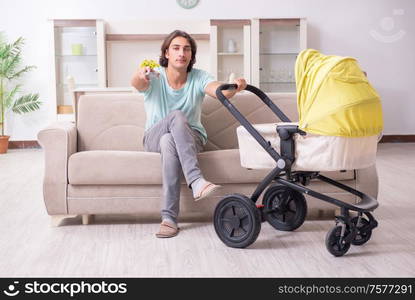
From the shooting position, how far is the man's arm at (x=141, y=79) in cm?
315

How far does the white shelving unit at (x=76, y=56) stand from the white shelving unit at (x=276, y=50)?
184 centimetres

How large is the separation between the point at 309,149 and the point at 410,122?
5.70m

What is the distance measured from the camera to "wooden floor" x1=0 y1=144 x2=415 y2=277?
8.18 feet

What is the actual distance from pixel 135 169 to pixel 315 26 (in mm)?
5002

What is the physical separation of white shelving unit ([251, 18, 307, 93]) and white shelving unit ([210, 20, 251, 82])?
85 mm

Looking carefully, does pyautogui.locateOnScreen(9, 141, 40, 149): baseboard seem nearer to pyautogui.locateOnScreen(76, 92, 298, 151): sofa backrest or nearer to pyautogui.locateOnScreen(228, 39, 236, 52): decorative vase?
pyautogui.locateOnScreen(228, 39, 236, 52): decorative vase

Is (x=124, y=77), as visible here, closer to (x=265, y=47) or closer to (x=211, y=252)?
(x=265, y=47)

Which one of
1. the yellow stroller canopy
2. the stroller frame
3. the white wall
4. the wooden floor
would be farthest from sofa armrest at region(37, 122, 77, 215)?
the white wall

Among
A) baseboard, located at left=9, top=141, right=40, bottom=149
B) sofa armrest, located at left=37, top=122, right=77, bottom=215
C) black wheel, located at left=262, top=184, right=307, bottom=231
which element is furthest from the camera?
baseboard, located at left=9, top=141, right=40, bottom=149

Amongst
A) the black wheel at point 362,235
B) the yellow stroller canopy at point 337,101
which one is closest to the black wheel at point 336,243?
the black wheel at point 362,235

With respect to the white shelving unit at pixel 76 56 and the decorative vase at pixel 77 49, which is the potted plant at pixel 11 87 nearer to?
the white shelving unit at pixel 76 56

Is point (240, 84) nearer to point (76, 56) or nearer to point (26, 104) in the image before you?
point (76, 56)

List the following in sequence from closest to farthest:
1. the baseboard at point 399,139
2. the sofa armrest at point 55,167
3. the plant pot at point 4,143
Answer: the sofa armrest at point 55,167
the plant pot at point 4,143
the baseboard at point 399,139

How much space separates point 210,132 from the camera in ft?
12.0
